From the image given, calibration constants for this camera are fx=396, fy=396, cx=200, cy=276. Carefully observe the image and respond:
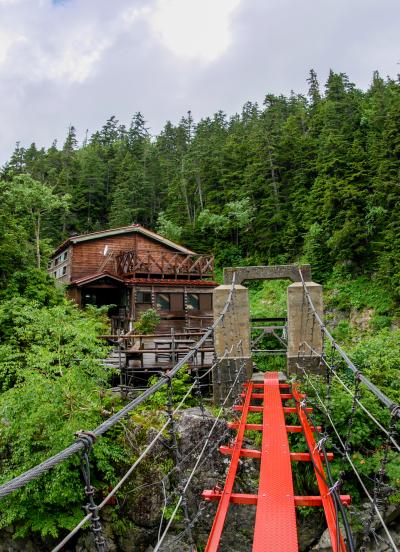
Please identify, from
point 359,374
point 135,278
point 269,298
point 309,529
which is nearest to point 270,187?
point 269,298

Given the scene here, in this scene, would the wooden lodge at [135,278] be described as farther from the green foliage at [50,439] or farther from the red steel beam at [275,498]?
the red steel beam at [275,498]

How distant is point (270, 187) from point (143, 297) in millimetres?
15127

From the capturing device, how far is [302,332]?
942cm

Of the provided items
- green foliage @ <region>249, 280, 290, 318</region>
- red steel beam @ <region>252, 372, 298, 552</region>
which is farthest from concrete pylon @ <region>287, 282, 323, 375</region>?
green foliage @ <region>249, 280, 290, 318</region>

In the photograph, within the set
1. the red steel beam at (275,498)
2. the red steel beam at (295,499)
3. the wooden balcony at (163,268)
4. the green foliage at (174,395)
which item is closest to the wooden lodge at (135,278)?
the wooden balcony at (163,268)

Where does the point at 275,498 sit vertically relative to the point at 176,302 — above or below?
below

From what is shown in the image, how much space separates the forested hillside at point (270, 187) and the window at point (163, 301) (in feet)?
24.0

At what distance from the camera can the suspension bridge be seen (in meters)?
2.78

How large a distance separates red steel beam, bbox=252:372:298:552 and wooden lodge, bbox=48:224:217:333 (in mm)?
14951

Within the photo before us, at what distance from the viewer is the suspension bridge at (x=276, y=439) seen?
278 cm

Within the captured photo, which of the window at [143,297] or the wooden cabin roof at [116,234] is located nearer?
the window at [143,297]

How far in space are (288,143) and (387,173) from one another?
1288cm

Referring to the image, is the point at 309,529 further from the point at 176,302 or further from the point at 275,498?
the point at 176,302

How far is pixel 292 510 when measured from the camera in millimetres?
3305
